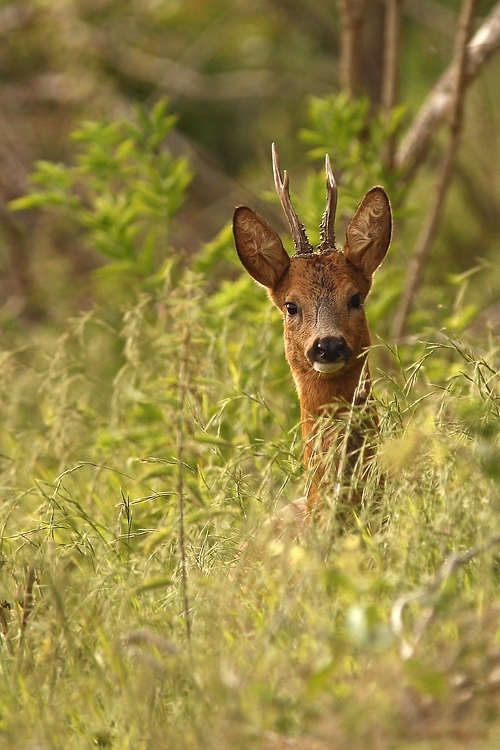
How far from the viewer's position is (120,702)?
231cm

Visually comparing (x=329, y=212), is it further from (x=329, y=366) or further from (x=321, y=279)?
(x=329, y=366)

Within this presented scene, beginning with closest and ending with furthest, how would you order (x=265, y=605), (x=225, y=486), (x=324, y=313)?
(x=265, y=605) < (x=225, y=486) < (x=324, y=313)

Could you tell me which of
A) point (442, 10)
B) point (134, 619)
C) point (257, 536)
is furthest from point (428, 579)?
point (442, 10)

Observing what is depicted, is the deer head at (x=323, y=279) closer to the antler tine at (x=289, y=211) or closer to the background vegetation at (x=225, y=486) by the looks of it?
the antler tine at (x=289, y=211)

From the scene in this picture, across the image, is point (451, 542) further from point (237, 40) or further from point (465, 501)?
point (237, 40)

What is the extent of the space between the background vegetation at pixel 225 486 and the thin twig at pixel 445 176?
0.6 inches

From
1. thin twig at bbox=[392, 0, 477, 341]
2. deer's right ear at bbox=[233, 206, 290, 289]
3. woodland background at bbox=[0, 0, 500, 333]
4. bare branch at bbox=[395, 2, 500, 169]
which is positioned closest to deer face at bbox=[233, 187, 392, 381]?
deer's right ear at bbox=[233, 206, 290, 289]

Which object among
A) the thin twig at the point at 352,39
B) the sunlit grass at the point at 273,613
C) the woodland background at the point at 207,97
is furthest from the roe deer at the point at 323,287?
the woodland background at the point at 207,97

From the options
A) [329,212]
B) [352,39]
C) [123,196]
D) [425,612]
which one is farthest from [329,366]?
[352,39]

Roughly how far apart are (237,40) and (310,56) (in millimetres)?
821

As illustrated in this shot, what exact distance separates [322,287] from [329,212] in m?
0.27

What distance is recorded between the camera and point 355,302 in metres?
3.66

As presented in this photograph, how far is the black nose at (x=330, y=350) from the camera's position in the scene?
342 centimetres

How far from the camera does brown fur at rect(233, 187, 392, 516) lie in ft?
11.7
